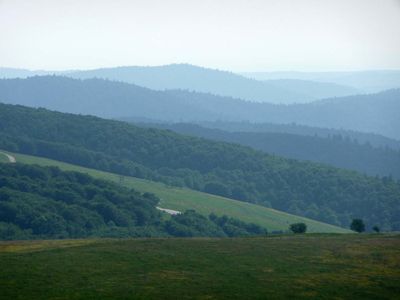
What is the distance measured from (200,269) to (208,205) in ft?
350

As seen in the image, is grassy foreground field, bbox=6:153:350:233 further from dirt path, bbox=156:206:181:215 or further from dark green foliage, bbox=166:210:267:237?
dark green foliage, bbox=166:210:267:237

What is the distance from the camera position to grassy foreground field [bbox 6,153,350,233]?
150000 millimetres

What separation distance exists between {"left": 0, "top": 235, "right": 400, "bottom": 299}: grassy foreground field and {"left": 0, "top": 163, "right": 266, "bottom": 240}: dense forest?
51416 millimetres

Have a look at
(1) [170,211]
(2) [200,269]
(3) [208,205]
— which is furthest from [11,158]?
(2) [200,269]

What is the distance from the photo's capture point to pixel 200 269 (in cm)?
5328

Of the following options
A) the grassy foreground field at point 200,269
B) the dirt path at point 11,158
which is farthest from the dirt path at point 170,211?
the grassy foreground field at point 200,269

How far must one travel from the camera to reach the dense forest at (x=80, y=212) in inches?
4619

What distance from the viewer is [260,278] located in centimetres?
5138

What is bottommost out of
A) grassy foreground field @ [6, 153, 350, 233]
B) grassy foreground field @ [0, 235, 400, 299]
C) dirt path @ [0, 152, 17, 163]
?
grassy foreground field @ [6, 153, 350, 233]

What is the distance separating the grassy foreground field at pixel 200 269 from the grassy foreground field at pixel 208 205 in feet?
252

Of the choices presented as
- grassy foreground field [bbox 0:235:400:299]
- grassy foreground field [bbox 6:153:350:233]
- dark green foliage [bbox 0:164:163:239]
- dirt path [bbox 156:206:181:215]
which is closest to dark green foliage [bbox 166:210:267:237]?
dark green foliage [bbox 0:164:163:239]

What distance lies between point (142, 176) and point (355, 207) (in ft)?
212

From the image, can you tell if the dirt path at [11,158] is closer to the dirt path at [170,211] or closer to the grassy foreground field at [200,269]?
the dirt path at [170,211]

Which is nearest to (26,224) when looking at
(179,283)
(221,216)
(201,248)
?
(221,216)
